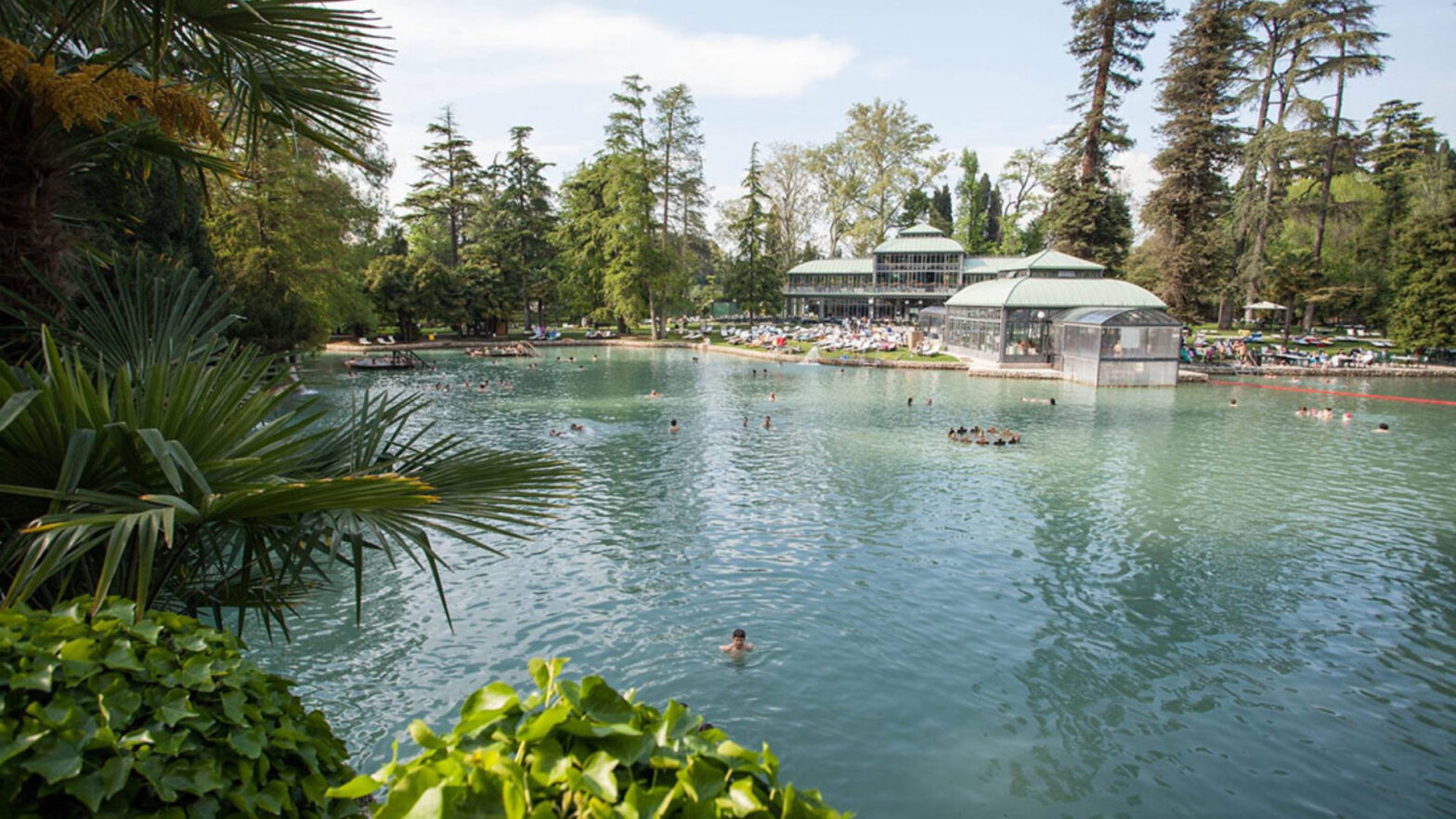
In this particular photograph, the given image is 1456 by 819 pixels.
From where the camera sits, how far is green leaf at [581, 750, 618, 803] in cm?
172

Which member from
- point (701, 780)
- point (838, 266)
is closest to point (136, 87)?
point (701, 780)

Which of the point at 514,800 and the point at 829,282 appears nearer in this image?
the point at 514,800

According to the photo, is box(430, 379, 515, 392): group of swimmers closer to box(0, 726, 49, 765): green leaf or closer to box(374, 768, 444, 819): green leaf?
box(0, 726, 49, 765): green leaf

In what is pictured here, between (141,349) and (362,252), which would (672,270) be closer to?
(362,252)

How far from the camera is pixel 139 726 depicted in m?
2.39

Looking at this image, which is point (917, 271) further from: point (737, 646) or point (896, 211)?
point (737, 646)

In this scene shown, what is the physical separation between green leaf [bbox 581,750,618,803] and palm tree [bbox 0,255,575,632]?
131 cm

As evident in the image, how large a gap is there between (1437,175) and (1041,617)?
184 ft

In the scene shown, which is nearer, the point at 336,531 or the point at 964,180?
the point at 336,531

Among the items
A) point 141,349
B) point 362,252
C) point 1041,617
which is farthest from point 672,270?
point 141,349

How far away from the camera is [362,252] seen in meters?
52.9

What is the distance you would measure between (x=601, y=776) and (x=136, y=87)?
12.7 feet

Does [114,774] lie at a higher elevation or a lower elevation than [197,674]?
lower

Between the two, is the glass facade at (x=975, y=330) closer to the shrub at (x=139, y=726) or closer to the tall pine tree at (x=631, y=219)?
the tall pine tree at (x=631, y=219)
